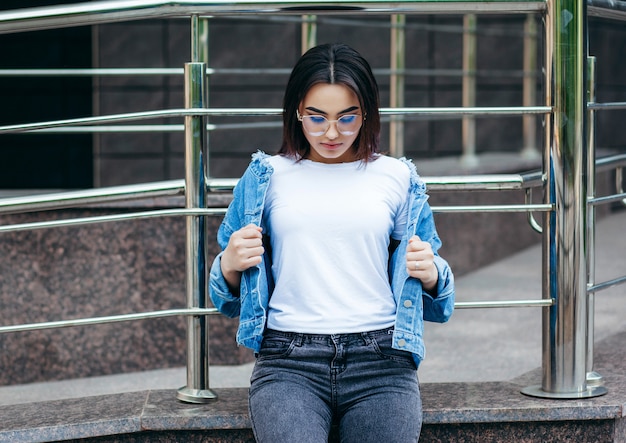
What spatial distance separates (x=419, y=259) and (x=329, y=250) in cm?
24

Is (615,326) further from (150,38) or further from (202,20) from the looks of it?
(150,38)

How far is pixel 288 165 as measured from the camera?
115 inches

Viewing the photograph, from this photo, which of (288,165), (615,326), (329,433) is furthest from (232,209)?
(615,326)

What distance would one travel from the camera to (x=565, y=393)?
325cm

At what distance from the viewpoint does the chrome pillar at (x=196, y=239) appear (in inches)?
124

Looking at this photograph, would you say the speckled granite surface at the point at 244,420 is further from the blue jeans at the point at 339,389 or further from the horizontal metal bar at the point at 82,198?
the horizontal metal bar at the point at 82,198

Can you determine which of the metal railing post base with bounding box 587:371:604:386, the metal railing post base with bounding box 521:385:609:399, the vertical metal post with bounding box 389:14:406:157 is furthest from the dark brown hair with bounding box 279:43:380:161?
the vertical metal post with bounding box 389:14:406:157

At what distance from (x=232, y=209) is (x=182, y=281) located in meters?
1.97

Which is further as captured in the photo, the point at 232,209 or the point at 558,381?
the point at 558,381

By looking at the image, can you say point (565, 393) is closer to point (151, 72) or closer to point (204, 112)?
point (204, 112)

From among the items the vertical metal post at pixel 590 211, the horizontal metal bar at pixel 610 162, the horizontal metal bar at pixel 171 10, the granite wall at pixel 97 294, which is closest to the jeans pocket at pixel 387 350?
the vertical metal post at pixel 590 211

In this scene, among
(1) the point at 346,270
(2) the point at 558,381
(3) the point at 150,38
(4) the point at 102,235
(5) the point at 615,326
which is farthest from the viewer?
(3) the point at 150,38

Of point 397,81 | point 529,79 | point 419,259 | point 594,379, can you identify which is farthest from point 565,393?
point 529,79

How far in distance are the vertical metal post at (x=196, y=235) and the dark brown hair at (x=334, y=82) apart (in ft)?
1.09
